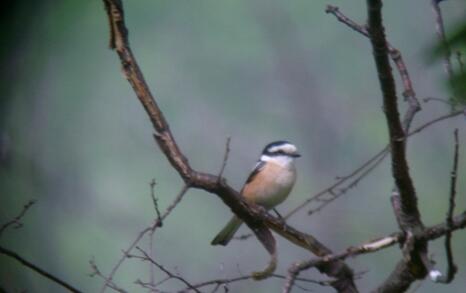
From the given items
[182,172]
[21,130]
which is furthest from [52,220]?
[182,172]

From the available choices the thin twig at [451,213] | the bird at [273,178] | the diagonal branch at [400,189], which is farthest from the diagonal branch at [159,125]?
the bird at [273,178]

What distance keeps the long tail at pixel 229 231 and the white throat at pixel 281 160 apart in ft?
1.19

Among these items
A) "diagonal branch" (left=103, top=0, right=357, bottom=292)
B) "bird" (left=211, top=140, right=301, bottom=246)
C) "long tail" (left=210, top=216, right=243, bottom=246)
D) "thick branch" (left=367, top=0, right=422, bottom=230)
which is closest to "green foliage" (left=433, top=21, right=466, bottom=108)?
"thick branch" (left=367, top=0, right=422, bottom=230)

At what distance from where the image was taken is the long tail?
2.03 metres

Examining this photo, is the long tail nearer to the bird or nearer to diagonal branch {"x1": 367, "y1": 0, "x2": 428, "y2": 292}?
the bird

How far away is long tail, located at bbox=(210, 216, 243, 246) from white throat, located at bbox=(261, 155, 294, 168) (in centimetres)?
36

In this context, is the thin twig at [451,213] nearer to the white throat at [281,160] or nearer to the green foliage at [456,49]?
the green foliage at [456,49]

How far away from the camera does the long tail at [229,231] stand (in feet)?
6.66

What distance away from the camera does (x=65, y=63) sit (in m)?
2.35

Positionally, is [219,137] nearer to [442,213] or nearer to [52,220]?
[52,220]

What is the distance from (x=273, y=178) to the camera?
7.68 ft

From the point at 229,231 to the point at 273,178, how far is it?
362 millimetres

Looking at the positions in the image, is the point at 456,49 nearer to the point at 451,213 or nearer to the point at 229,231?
the point at 451,213

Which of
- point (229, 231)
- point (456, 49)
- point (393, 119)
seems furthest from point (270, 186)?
point (456, 49)
